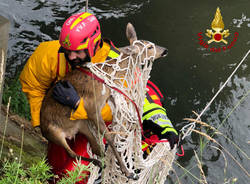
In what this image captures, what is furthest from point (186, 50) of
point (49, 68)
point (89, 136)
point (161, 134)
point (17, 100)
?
point (49, 68)

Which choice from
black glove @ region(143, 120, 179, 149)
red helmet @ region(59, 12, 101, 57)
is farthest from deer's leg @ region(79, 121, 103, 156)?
red helmet @ region(59, 12, 101, 57)

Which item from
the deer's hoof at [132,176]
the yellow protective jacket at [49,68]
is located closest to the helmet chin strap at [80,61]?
the yellow protective jacket at [49,68]

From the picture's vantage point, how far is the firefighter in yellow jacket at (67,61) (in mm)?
3055

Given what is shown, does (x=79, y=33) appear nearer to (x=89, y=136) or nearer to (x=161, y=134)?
(x=89, y=136)

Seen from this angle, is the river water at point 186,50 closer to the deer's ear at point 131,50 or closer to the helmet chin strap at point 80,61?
the deer's ear at point 131,50

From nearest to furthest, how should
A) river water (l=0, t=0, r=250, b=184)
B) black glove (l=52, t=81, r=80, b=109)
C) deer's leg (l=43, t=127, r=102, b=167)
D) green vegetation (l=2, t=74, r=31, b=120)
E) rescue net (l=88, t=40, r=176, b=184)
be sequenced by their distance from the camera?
1. rescue net (l=88, t=40, r=176, b=184)
2. black glove (l=52, t=81, r=80, b=109)
3. deer's leg (l=43, t=127, r=102, b=167)
4. green vegetation (l=2, t=74, r=31, b=120)
5. river water (l=0, t=0, r=250, b=184)

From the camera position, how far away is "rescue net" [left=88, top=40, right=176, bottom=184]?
3.14 m

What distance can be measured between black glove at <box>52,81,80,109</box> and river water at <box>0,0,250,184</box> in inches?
114

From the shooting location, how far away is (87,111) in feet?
11.1

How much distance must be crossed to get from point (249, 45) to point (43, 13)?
4.39m

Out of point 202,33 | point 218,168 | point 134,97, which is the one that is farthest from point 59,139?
point 202,33

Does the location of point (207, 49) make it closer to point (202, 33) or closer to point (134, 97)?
point (202, 33)

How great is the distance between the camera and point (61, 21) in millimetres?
7641

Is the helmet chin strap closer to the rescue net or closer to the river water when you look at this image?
the rescue net
